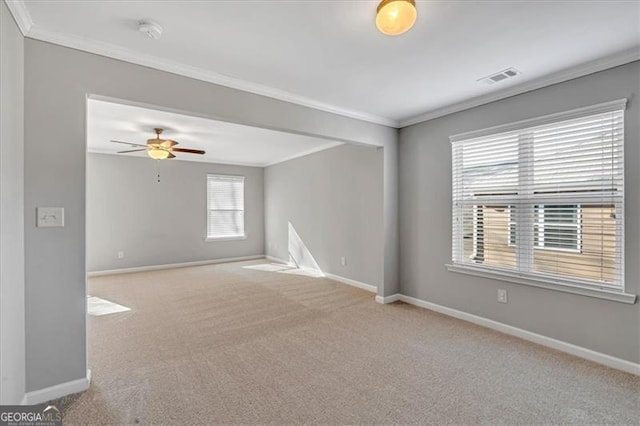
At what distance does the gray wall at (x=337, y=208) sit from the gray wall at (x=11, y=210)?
357cm

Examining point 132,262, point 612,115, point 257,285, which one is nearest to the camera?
point 612,115

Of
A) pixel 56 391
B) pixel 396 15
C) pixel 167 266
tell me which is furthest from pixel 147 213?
pixel 396 15

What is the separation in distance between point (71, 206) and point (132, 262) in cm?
477

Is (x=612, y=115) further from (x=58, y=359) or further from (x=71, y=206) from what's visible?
(x=58, y=359)

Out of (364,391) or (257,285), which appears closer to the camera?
(364,391)

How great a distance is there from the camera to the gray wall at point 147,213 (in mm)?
5941

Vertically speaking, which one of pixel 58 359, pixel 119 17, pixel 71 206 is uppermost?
pixel 119 17

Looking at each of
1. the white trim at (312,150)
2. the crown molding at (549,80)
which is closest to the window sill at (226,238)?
the white trim at (312,150)

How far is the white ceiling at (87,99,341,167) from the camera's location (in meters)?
3.79

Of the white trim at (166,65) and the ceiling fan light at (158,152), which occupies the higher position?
the white trim at (166,65)

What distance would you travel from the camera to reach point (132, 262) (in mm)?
6254

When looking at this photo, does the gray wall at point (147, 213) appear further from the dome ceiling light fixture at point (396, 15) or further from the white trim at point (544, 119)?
the dome ceiling light fixture at point (396, 15)

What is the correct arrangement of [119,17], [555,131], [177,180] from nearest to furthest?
[119,17] → [555,131] → [177,180]

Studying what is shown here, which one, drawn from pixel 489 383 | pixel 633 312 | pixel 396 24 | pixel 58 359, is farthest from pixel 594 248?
pixel 58 359
